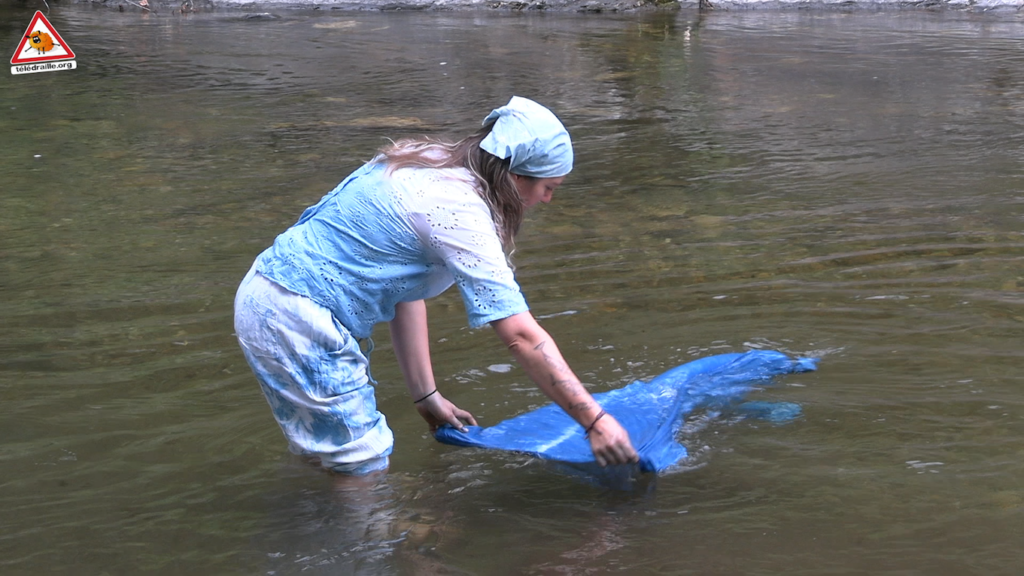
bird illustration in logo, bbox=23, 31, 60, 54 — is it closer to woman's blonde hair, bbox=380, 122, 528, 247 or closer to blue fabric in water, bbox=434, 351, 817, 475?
blue fabric in water, bbox=434, 351, 817, 475

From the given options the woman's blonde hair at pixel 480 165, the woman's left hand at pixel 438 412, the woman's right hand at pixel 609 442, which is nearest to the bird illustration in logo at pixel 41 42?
the woman's left hand at pixel 438 412

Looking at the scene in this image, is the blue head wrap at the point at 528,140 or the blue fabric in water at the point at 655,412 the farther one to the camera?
the blue fabric in water at the point at 655,412

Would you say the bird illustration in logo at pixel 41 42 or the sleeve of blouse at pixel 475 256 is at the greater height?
the bird illustration in logo at pixel 41 42

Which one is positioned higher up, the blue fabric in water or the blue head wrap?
the blue head wrap

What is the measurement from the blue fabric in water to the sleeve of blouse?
34.6 inches

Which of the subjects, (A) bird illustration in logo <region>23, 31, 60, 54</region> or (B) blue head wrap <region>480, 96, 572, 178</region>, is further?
(A) bird illustration in logo <region>23, 31, 60, 54</region>

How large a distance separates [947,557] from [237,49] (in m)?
11.2

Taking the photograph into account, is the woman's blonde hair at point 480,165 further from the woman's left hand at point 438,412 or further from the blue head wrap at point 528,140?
the woman's left hand at point 438,412

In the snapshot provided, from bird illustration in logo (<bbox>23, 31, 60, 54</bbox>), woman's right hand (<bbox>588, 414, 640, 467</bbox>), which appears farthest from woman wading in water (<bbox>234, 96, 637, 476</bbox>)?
bird illustration in logo (<bbox>23, 31, 60, 54</bbox>)

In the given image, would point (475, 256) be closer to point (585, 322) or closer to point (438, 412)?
point (438, 412)

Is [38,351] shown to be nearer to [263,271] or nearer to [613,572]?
[263,271]

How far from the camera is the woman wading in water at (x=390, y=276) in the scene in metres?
2.65

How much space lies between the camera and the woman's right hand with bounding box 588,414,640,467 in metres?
2.69

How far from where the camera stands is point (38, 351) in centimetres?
447
